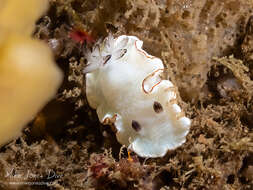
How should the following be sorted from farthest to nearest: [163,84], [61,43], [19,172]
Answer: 1. [61,43]
2. [19,172]
3. [163,84]

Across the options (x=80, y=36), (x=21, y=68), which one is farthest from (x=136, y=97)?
(x=21, y=68)

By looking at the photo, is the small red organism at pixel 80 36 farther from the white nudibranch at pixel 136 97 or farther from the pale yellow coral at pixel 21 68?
the pale yellow coral at pixel 21 68

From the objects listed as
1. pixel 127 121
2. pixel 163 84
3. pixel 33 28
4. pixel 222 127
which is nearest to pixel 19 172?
pixel 127 121

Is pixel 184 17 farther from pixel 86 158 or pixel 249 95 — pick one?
pixel 86 158

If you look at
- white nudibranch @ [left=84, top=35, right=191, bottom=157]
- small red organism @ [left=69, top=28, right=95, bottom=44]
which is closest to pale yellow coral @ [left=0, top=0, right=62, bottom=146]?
small red organism @ [left=69, top=28, right=95, bottom=44]

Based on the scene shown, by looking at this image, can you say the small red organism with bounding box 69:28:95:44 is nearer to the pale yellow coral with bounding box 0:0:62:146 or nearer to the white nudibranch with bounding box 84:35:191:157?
the white nudibranch with bounding box 84:35:191:157

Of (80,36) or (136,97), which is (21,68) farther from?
(136,97)

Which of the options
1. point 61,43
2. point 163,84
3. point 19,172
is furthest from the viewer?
point 61,43
